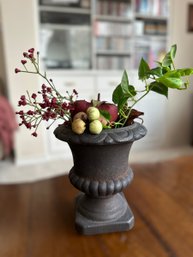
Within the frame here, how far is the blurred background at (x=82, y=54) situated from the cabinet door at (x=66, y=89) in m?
0.01

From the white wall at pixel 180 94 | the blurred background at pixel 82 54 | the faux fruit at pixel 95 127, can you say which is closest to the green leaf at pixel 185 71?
the faux fruit at pixel 95 127

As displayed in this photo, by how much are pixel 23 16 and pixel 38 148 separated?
1.37m

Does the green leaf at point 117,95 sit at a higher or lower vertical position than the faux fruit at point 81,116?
higher

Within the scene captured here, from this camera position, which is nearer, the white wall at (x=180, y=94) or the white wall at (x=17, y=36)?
the white wall at (x=17, y=36)

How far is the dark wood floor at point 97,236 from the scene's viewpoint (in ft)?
1.85

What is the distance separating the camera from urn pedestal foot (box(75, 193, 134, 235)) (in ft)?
2.04

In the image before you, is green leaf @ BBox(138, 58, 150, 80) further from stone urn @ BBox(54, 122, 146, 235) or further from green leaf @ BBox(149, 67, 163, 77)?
stone urn @ BBox(54, 122, 146, 235)

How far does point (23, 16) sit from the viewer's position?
242cm

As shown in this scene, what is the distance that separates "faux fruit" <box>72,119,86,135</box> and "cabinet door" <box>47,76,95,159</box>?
2205 millimetres

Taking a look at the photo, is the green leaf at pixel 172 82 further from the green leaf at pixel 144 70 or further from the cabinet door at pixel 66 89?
the cabinet door at pixel 66 89

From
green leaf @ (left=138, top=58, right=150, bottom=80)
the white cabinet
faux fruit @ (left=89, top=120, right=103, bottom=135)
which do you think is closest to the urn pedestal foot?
faux fruit @ (left=89, top=120, right=103, bottom=135)

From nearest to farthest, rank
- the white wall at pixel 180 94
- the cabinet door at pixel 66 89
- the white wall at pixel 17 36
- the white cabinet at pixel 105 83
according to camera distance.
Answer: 1. the white wall at pixel 17 36
2. the cabinet door at pixel 66 89
3. the white cabinet at pixel 105 83
4. the white wall at pixel 180 94

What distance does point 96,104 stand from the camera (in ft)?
1.93

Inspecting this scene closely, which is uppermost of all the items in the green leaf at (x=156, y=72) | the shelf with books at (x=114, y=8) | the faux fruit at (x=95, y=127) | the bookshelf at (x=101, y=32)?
the shelf with books at (x=114, y=8)
